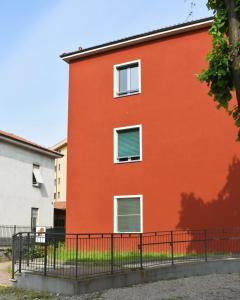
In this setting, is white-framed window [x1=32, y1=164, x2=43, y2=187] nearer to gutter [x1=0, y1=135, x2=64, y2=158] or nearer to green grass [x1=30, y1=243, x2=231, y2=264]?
gutter [x1=0, y1=135, x2=64, y2=158]

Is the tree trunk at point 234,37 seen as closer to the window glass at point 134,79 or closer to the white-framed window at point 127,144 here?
the white-framed window at point 127,144

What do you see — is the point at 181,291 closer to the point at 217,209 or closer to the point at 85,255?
the point at 85,255

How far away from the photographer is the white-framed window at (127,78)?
65.2ft

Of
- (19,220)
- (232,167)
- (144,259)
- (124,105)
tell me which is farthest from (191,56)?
(19,220)

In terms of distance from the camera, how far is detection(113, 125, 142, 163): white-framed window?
19375 millimetres

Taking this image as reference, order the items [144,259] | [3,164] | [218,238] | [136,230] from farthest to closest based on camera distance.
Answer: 1. [3,164]
2. [136,230]
3. [218,238]
4. [144,259]

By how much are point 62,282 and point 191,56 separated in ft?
37.3

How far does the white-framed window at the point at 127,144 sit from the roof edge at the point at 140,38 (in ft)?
12.2

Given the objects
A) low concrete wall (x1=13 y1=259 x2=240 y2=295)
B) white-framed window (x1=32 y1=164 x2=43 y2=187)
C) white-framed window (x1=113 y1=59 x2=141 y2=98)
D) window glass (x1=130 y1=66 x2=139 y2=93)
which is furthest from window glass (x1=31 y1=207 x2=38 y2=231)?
low concrete wall (x1=13 y1=259 x2=240 y2=295)

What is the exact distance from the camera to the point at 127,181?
19.2m

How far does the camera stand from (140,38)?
19734 mm

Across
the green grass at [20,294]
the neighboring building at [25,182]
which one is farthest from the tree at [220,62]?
the neighboring building at [25,182]

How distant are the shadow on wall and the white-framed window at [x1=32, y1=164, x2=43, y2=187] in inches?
551

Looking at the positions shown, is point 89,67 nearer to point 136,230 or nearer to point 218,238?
point 136,230
